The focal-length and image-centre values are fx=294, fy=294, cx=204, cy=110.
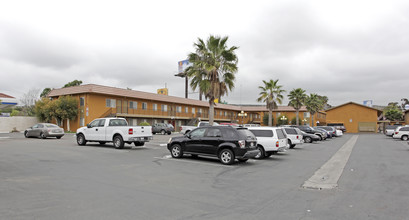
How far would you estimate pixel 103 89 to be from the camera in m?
40.2

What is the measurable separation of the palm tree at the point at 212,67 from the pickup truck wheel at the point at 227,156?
1293 cm

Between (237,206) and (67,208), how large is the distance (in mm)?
3296

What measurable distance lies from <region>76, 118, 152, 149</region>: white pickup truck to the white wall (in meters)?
30.2

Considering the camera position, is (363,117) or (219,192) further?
(363,117)

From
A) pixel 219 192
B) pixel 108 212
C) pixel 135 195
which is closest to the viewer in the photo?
pixel 108 212

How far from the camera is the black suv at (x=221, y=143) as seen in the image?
11844 millimetres

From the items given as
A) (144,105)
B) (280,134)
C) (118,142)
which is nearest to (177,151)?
(118,142)

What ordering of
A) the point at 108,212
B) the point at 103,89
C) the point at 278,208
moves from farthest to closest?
the point at 103,89 < the point at 278,208 < the point at 108,212

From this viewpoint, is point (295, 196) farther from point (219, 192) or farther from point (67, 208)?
point (67, 208)

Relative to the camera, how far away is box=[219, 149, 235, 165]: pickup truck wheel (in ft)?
39.0

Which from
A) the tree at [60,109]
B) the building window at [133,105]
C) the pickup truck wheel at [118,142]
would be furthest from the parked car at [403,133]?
the tree at [60,109]

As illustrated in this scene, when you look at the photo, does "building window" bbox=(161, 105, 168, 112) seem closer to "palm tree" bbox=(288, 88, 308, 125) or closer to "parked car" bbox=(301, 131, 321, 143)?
"palm tree" bbox=(288, 88, 308, 125)

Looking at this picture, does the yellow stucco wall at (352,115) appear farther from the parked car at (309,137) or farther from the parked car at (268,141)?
the parked car at (268,141)

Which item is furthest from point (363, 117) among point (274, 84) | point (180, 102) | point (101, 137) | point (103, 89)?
point (101, 137)
